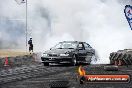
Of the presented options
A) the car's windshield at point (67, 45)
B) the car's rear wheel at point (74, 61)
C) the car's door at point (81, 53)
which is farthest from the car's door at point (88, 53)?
the car's rear wheel at point (74, 61)

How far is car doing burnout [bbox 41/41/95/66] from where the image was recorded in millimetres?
25703

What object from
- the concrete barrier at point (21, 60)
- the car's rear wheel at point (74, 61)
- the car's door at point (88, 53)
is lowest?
the concrete barrier at point (21, 60)

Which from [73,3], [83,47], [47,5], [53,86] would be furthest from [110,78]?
[47,5]

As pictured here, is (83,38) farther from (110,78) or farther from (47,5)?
(110,78)

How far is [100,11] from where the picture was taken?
157 feet

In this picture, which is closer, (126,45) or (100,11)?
(126,45)

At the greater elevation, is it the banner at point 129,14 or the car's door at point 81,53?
the banner at point 129,14

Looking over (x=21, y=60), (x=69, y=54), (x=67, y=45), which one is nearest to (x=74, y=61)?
(x=69, y=54)

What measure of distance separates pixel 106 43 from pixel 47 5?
92.0 feet

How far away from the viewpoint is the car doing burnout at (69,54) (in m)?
Result: 25.7

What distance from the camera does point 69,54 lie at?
25.8 metres

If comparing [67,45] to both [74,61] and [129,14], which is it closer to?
[74,61]

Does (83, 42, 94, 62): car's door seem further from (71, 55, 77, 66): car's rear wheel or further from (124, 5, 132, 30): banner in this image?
(124, 5, 132, 30): banner

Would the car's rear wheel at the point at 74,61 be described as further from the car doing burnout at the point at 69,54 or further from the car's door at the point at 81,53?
the car's door at the point at 81,53
